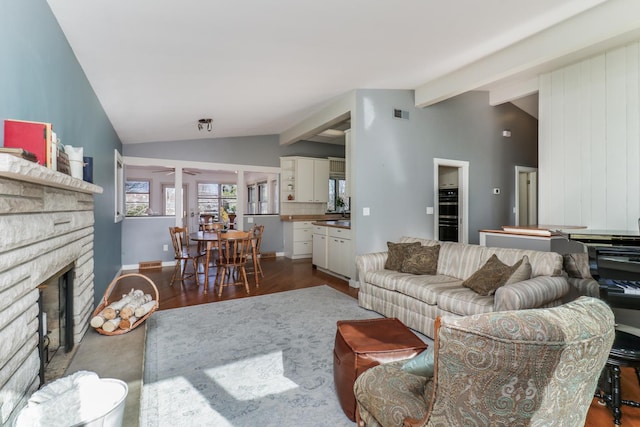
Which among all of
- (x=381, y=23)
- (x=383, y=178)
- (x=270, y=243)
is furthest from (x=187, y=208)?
(x=381, y=23)

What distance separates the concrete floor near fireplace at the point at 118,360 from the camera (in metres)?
1.72

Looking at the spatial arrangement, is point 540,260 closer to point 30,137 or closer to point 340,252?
point 340,252

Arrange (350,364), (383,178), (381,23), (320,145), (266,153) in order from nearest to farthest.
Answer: (350,364) → (381,23) → (383,178) → (266,153) → (320,145)

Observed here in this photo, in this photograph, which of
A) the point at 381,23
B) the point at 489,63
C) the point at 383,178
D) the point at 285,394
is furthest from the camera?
the point at 383,178

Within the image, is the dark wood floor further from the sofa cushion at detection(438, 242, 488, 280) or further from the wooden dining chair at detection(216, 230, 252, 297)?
the sofa cushion at detection(438, 242, 488, 280)

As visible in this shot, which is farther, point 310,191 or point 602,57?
point 310,191

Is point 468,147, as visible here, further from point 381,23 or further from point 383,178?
point 381,23

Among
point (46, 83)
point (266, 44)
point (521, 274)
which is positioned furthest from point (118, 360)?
point (521, 274)

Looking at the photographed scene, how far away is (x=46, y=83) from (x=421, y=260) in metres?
3.37

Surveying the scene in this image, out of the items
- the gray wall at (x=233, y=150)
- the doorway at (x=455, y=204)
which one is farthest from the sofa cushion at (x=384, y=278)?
the gray wall at (x=233, y=150)

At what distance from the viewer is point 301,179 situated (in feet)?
24.1

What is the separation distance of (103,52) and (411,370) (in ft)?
9.62

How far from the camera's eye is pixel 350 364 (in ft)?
5.73

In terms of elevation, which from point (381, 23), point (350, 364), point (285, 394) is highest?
point (381, 23)
